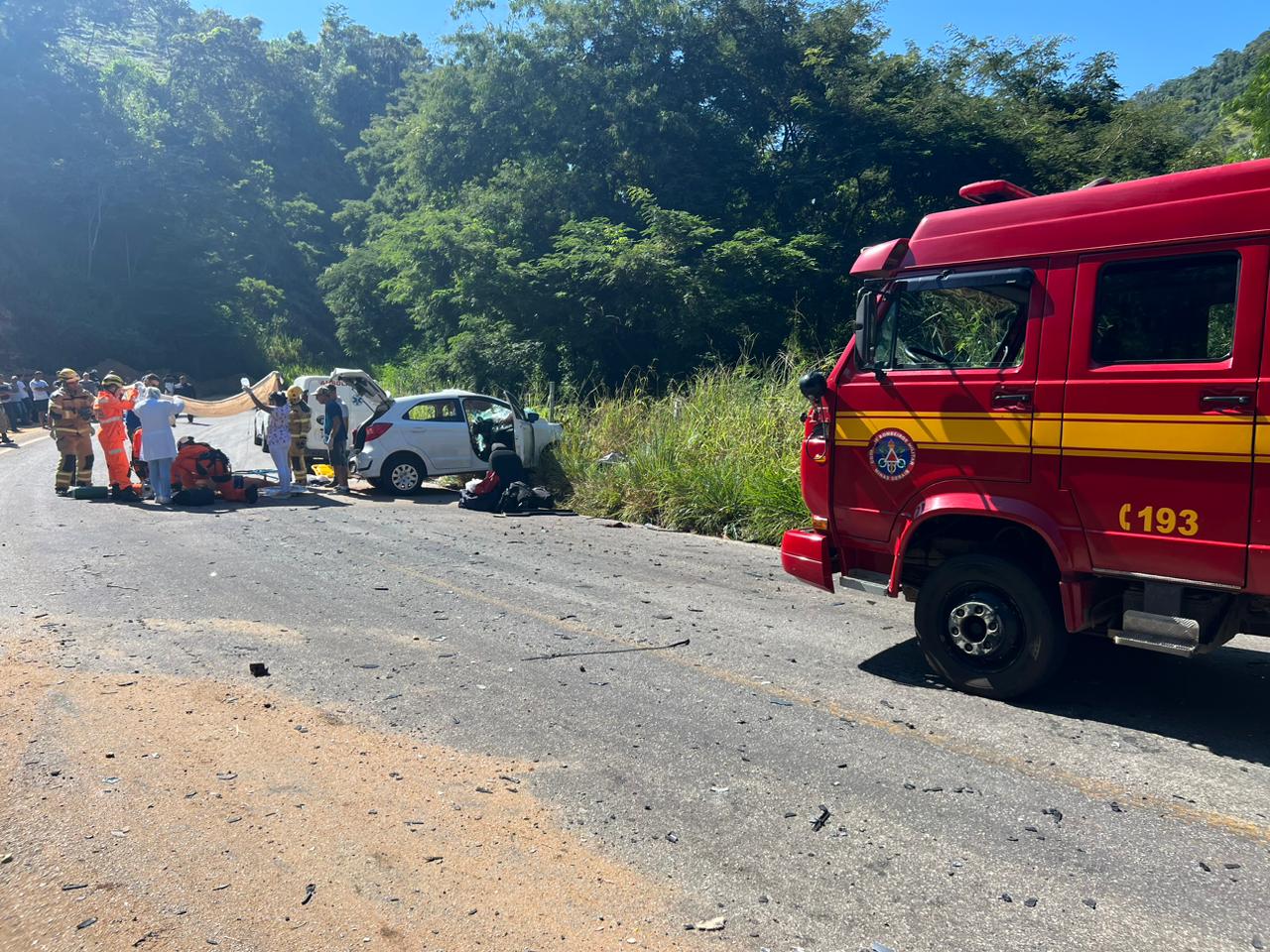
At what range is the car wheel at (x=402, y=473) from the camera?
15.6 metres

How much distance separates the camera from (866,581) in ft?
20.1

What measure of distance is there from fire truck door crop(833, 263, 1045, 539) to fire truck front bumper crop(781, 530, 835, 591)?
0.72 feet

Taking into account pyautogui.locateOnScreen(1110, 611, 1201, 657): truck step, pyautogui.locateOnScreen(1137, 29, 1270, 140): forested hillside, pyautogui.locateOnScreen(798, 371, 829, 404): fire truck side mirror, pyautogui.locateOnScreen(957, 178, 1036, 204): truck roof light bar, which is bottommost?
pyautogui.locateOnScreen(1110, 611, 1201, 657): truck step

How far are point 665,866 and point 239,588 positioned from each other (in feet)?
19.4

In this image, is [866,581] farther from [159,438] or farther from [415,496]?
[159,438]

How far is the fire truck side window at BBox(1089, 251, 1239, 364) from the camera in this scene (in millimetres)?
4684

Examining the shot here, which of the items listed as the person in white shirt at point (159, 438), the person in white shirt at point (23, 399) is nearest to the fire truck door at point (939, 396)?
the person in white shirt at point (159, 438)

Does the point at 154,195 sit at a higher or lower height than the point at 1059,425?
higher

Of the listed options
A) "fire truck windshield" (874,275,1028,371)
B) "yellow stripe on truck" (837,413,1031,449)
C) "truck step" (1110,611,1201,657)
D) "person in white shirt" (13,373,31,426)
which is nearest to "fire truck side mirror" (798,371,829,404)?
"yellow stripe on truck" (837,413,1031,449)

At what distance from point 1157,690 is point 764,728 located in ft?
7.85

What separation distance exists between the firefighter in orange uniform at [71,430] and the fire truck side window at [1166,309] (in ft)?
47.6

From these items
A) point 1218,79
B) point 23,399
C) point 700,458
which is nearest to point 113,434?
point 700,458

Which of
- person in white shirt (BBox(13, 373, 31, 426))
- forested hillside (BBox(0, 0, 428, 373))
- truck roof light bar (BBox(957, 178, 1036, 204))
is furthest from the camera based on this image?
forested hillside (BBox(0, 0, 428, 373))

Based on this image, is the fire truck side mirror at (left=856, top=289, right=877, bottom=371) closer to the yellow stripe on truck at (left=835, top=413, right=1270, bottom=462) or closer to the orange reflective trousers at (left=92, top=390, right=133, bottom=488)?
the yellow stripe on truck at (left=835, top=413, right=1270, bottom=462)
